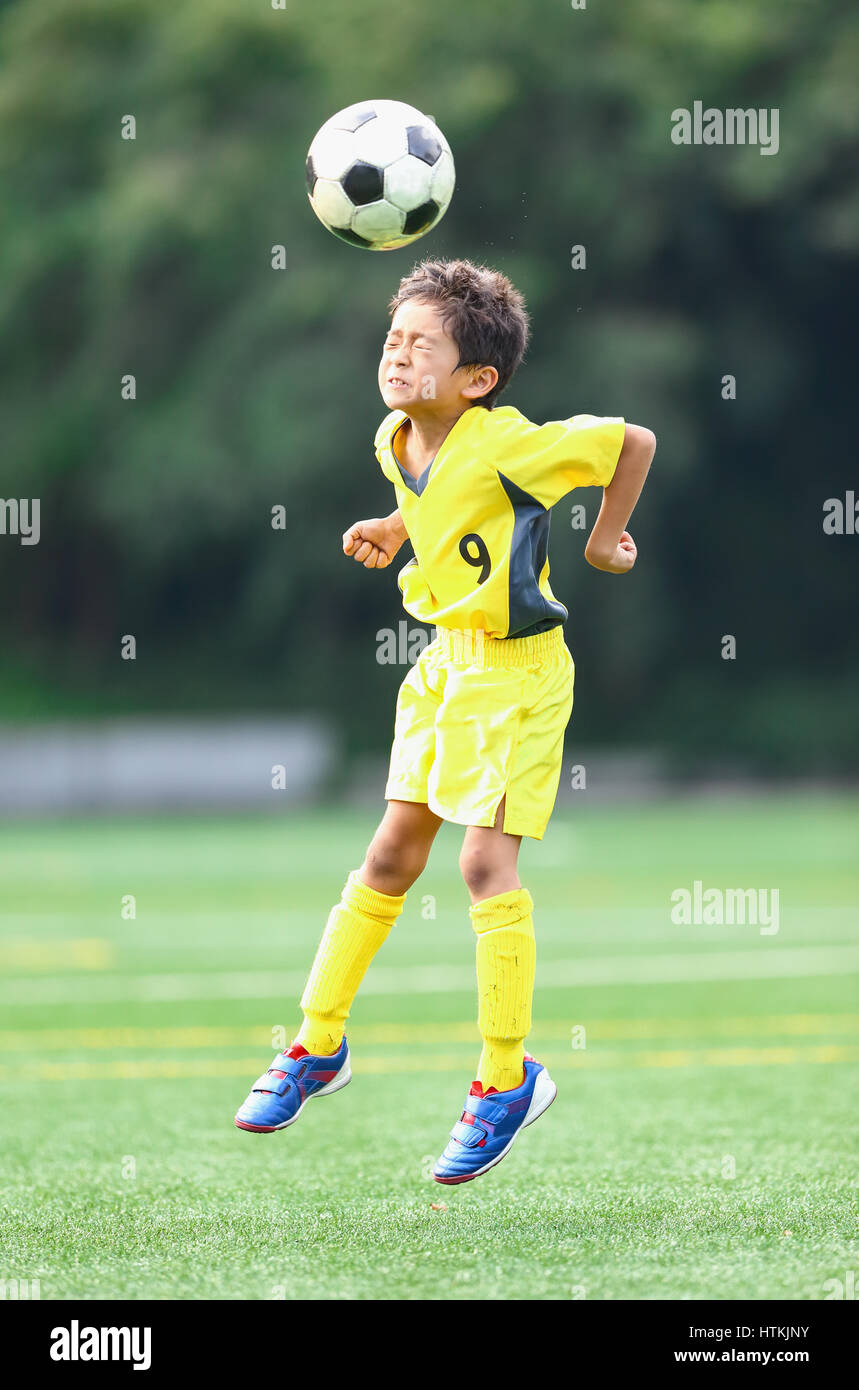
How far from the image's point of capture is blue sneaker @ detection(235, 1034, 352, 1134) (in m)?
4.39

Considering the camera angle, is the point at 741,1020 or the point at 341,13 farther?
the point at 341,13

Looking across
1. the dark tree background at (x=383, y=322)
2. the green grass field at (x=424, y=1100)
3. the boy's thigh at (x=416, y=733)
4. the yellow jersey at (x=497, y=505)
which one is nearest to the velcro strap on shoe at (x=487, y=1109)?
the green grass field at (x=424, y=1100)

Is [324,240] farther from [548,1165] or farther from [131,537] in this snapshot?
[548,1165]

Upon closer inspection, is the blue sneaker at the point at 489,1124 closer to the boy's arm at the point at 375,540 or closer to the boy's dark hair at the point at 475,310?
the boy's arm at the point at 375,540

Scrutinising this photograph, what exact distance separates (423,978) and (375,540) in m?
5.72

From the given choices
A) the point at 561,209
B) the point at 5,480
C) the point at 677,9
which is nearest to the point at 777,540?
the point at 561,209

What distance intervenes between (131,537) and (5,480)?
2.29 meters

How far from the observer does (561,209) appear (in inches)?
1121

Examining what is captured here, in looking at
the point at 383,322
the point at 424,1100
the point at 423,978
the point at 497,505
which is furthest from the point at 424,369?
the point at 383,322

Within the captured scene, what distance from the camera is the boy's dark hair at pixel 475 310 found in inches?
177

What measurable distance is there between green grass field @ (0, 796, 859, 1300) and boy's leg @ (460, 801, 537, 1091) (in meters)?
0.42

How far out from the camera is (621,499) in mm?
4465

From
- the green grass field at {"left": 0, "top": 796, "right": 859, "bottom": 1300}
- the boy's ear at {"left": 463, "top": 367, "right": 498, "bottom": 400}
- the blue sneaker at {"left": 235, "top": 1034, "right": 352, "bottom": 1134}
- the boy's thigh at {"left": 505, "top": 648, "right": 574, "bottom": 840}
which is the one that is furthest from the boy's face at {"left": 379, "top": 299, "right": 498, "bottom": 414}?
the green grass field at {"left": 0, "top": 796, "right": 859, "bottom": 1300}

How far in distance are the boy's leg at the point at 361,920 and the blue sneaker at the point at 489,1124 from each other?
0.42 meters
